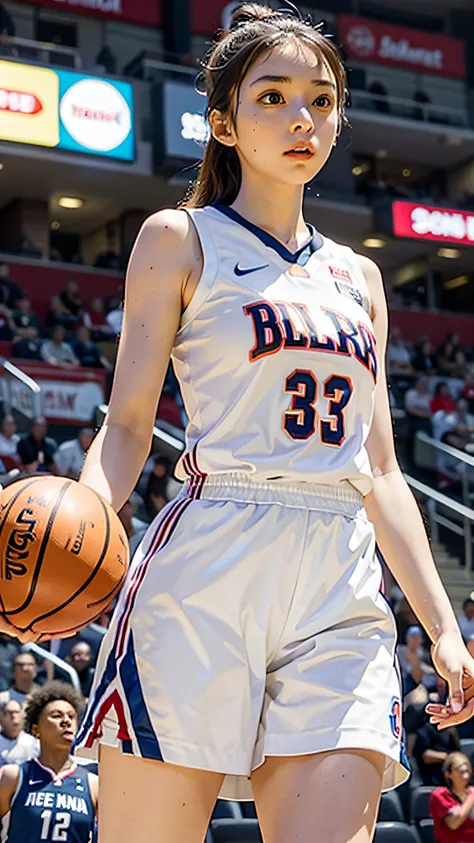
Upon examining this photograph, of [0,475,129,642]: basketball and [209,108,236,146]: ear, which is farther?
[209,108,236,146]: ear

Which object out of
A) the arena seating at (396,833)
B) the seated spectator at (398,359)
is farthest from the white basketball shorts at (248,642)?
the seated spectator at (398,359)

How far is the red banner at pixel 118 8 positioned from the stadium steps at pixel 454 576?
1283 centimetres

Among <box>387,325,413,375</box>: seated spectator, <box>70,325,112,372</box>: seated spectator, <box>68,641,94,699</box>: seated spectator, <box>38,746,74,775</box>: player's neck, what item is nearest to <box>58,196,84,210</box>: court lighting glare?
<box>387,325,413,375</box>: seated spectator

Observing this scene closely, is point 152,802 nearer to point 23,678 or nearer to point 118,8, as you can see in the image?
point 23,678

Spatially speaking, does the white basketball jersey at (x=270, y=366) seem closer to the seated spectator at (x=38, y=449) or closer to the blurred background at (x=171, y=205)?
the blurred background at (x=171, y=205)

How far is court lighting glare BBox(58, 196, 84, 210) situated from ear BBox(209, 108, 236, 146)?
18263 millimetres

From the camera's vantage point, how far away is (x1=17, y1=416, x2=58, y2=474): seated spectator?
34.4 ft

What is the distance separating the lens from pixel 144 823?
2176 millimetres

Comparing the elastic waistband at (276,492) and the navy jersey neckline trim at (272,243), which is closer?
the elastic waistband at (276,492)

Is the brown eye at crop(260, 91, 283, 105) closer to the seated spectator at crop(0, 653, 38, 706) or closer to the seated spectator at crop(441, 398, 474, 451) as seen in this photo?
the seated spectator at crop(0, 653, 38, 706)

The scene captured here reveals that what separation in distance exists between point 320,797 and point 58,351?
1211 cm

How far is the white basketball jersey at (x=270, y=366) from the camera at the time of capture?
2.36m

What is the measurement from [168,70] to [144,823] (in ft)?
59.0

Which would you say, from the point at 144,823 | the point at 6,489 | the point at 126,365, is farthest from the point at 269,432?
the point at 144,823
